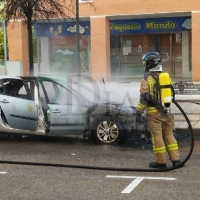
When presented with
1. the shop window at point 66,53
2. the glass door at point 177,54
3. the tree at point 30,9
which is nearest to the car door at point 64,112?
the tree at point 30,9

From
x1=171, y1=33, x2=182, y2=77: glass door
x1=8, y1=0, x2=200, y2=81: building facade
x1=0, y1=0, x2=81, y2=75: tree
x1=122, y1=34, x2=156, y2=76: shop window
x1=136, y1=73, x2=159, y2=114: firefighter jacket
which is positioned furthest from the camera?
x1=122, y1=34, x2=156, y2=76: shop window

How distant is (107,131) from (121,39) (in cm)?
1969

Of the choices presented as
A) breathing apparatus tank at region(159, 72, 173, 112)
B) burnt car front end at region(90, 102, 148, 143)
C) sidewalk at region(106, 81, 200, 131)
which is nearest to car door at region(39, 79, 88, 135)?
burnt car front end at region(90, 102, 148, 143)

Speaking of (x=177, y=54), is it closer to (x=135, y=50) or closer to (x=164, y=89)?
(x=135, y=50)

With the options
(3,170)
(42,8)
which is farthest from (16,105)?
(42,8)

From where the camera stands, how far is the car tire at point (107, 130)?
9.03 metres

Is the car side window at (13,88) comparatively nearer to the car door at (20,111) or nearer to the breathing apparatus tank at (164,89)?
the car door at (20,111)

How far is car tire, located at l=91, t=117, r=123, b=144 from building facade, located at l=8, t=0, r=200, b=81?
51.3ft

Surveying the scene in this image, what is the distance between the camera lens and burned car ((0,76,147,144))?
8.94 metres

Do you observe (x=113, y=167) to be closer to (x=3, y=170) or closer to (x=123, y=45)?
(x=3, y=170)

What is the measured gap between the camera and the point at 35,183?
6.39 m

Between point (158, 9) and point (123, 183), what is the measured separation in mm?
19512

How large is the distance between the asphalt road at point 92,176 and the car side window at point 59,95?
2.78 ft

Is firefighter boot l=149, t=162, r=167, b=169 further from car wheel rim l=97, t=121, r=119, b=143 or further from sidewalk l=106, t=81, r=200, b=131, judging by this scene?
sidewalk l=106, t=81, r=200, b=131
